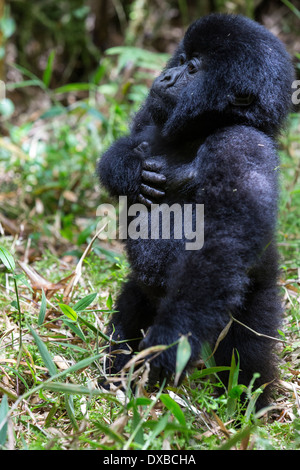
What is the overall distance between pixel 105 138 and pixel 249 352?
289 cm

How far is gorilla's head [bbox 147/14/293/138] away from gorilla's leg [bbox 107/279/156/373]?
84cm

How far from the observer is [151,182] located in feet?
8.10

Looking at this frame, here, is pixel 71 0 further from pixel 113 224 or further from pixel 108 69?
pixel 113 224

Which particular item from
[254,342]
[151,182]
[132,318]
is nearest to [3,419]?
[132,318]

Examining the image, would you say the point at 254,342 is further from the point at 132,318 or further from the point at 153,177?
the point at 153,177

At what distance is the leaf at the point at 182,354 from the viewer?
1597mm

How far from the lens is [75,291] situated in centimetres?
311

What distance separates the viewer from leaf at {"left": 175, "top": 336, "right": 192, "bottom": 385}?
1597 mm

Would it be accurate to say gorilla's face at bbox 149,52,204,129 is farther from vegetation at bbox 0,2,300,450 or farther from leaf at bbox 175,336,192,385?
leaf at bbox 175,336,192,385

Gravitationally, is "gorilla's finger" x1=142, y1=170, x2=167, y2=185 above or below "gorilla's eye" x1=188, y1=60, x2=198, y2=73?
below

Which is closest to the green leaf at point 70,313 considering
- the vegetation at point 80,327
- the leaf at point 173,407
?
the vegetation at point 80,327

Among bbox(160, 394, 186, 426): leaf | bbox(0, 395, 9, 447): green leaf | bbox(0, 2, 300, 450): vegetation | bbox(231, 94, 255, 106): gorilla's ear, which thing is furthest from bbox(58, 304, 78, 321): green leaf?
bbox(231, 94, 255, 106): gorilla's ear

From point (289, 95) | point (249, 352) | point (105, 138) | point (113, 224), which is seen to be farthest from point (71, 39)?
point (249, 352)

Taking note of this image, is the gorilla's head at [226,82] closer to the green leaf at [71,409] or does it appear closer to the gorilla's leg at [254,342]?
the gorilla's leg at [254,342]
